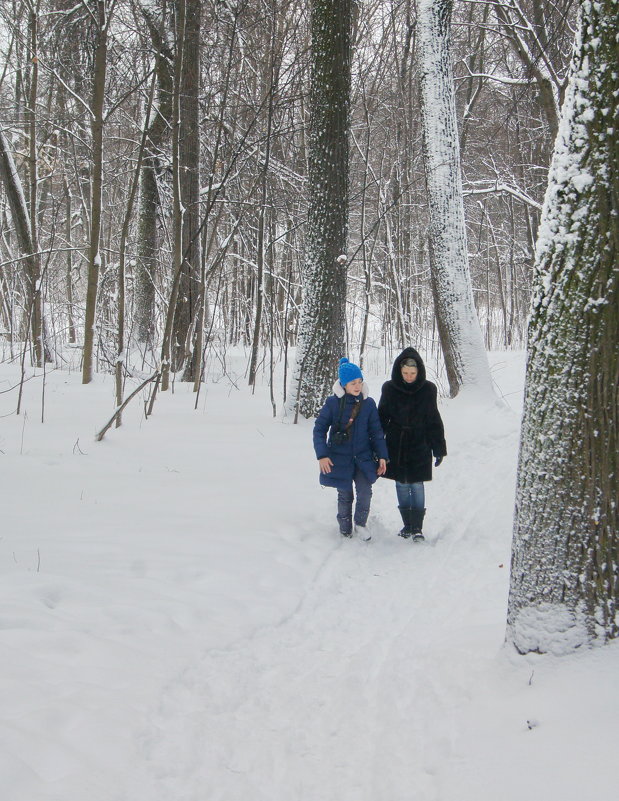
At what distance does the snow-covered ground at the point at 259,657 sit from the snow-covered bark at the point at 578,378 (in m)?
0.24

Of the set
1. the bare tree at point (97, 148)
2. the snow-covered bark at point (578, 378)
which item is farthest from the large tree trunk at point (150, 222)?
the snow-covered bark at point (578, 378)

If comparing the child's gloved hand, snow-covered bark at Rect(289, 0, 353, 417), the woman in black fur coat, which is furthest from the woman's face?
snow-covered bark at Rect(289, 0, 353, 417)

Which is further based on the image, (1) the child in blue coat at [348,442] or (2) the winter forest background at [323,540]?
(1) the child in blue coat at [348,442]

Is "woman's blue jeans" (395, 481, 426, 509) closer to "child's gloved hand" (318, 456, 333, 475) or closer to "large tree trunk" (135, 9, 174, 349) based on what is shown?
"child's gloved hand" (318, 456, 333, 475)

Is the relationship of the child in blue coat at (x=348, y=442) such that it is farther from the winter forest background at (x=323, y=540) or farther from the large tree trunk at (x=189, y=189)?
the large tree trunk at (x=189, y=189)

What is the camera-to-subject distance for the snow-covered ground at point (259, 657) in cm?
216

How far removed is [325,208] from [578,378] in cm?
561

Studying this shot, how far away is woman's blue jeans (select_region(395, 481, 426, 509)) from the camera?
5.06 m

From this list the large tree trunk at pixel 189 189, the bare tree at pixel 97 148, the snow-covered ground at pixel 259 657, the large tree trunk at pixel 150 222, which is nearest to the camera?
the snow-covered ground at pixel 259 657

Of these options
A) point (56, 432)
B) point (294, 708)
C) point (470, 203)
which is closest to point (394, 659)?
point (294, 708)

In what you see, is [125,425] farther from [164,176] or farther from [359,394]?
[164,176]

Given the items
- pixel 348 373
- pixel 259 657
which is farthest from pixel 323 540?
pixel 259 657

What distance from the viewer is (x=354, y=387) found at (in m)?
4.88

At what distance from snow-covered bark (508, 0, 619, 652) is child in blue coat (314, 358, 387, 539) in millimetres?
2326
